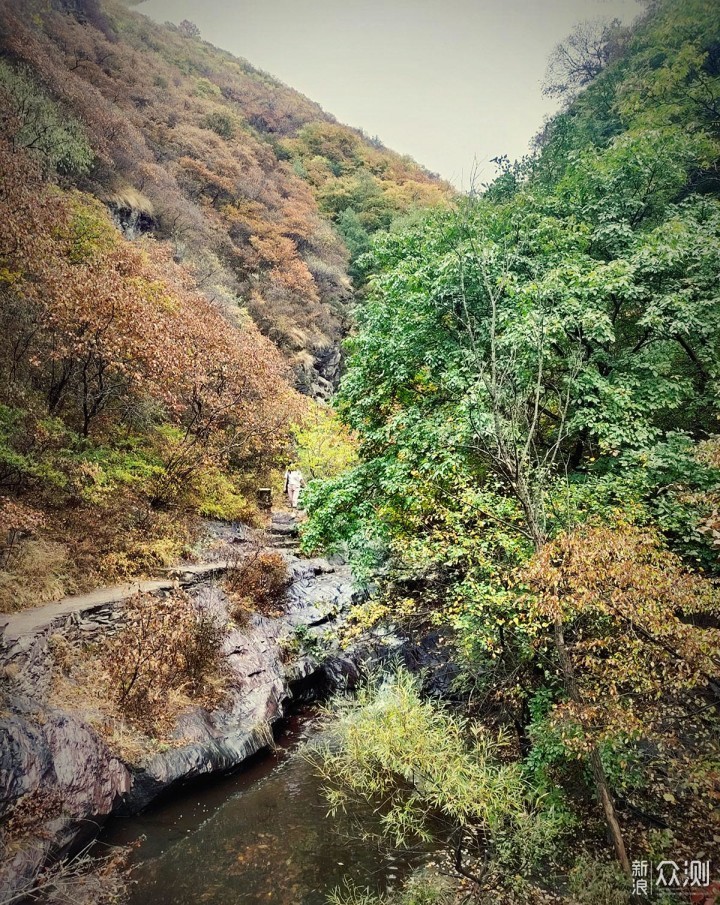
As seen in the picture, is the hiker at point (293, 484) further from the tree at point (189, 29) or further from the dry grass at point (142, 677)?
the tree at point (189, 29)

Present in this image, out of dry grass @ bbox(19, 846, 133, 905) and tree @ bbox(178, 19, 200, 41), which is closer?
dry grass @ bbox(19, 846, 133, 905)

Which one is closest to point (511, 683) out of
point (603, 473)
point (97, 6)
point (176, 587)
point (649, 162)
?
point (603, 473)

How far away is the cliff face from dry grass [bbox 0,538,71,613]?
33.7 ft

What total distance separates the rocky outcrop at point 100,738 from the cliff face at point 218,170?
10.1m

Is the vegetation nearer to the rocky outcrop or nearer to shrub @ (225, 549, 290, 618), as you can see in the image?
the rocky outcrop

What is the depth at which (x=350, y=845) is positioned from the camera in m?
6.06

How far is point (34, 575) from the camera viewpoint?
301 inches

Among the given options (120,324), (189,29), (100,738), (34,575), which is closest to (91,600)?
(34,575)

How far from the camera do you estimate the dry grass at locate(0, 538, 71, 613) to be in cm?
711

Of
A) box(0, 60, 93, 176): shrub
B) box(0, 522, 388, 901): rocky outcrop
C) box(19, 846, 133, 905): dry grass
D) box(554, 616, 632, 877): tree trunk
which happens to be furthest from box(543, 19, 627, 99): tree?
box(19, 846, 133, 905): dry grass

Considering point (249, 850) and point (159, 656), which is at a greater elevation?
point (159, 656)

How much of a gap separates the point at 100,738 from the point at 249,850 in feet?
7.91

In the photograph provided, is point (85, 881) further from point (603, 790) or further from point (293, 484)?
point (293, 484)

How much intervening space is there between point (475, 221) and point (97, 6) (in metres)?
38.0
